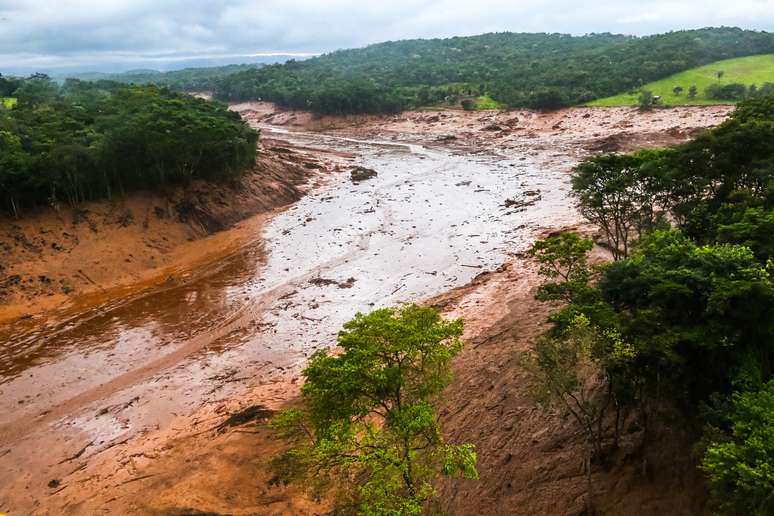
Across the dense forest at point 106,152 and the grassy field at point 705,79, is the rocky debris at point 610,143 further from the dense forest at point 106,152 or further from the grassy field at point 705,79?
the dense forest at point 106,152

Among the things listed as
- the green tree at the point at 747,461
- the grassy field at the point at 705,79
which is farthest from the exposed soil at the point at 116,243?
the grassy field at the point at 705,79

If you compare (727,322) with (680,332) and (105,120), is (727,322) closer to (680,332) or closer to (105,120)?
(680,332)

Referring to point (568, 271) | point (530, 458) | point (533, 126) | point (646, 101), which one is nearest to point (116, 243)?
point (568, 271)

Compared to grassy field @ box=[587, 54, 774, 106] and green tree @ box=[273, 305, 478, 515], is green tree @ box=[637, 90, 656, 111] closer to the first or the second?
grassy field @ box=[587, 54, 774, 106]

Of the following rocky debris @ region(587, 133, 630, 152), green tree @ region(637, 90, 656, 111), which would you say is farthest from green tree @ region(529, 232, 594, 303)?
green tree @ region(637, 90, 656, 111)

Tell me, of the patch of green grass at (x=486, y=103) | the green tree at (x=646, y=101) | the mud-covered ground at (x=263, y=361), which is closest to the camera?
the mud-covered ground at (x=263, y=361)

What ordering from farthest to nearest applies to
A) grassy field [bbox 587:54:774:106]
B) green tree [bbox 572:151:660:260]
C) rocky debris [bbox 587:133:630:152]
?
1. grassy field [bbox 587:54:774:106]
2. rocky debris [bbox 587:133:630:152]
3. green tree [bbox 572:151:660:260]
